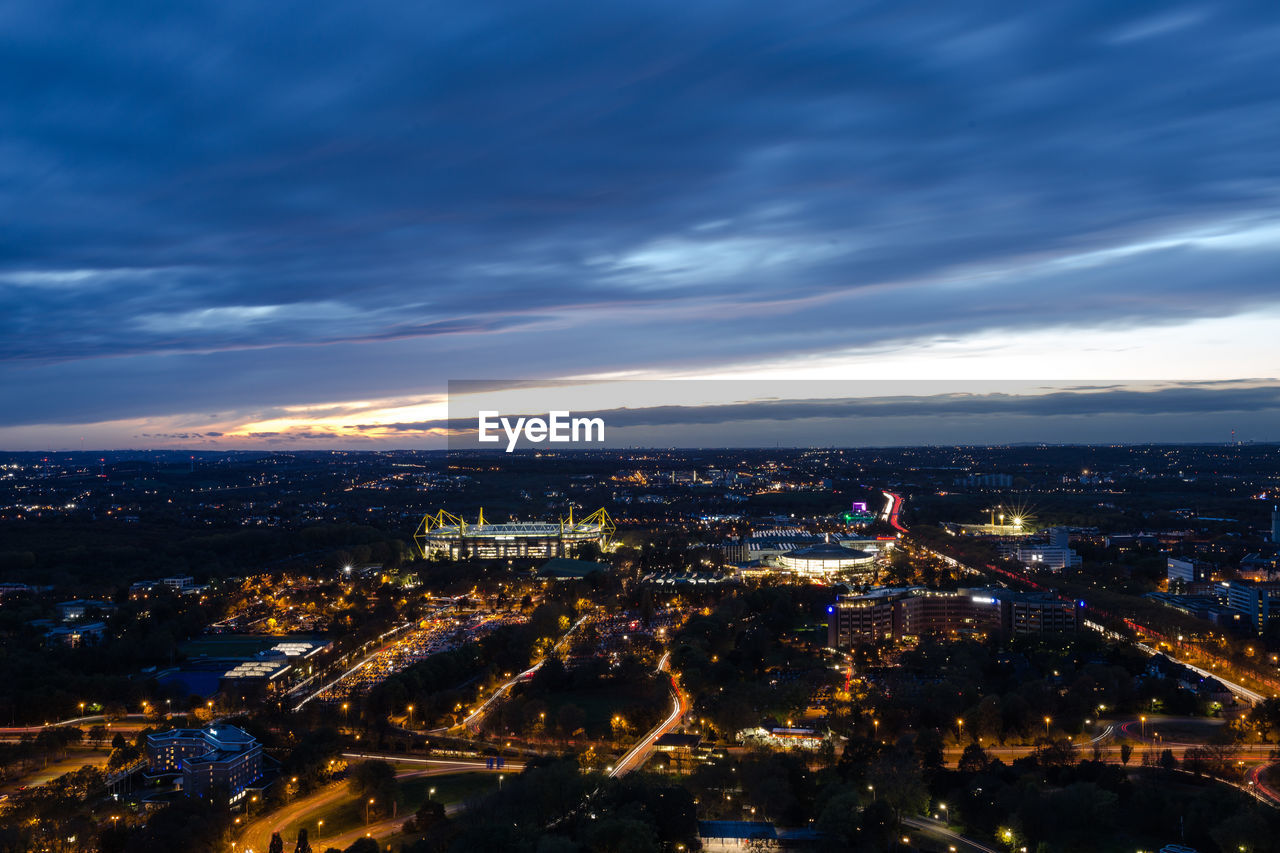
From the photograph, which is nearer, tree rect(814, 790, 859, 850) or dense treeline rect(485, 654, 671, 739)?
tree rect(814, 790, 859, 850)

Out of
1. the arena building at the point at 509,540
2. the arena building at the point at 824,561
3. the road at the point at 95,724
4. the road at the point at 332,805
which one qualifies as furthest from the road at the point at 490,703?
the arena building at the point at 509,540

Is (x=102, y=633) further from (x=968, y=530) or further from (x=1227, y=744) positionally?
(x=968, y=530)

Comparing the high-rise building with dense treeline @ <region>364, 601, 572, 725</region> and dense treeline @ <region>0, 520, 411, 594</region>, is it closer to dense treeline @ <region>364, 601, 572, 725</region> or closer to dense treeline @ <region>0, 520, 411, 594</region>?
dense treeline @ <region>364, 601, 572, 725</region>

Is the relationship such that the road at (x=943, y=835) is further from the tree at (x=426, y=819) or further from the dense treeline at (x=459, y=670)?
the dense treeline at (x=459, y=670)

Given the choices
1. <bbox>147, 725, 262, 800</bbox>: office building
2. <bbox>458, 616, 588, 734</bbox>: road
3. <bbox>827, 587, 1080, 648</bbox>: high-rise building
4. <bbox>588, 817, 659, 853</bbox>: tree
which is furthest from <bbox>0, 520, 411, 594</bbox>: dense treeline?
<bbox>588, 817, 659, 853</bbox>: tree

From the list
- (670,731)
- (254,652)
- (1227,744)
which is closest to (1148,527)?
(1227,744)

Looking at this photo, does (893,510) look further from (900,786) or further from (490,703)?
(900,786)
